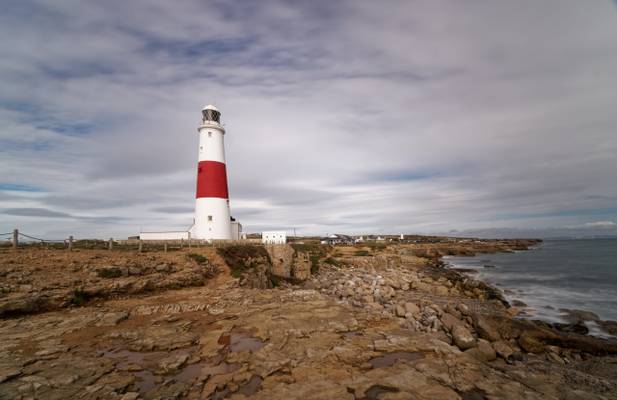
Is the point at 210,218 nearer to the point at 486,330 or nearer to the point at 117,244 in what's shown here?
the point at 117,244

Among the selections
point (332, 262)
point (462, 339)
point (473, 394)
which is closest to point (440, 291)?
point (462, 339)

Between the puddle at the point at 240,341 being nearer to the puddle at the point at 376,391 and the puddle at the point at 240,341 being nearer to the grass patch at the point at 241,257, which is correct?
the puddle at the point at 376,391

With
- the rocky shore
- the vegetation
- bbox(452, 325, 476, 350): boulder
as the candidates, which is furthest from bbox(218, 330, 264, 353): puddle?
the vegetation

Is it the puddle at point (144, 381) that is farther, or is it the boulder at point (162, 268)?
A: the boulder at point (162, 268)

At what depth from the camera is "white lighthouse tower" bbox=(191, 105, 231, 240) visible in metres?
27.2

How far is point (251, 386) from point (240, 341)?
3.33 m

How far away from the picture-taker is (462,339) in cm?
1206

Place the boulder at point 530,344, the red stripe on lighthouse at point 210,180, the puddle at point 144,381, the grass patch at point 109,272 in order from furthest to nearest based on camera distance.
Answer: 1. the red stripe on lighthouse at point 210,180
2. the grass patch at point 109,272
3. the boulder at point 530,344
4. the puddle at point 144,381

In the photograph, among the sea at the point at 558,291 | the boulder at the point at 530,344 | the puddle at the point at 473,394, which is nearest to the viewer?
the puddle at the point at 473,394

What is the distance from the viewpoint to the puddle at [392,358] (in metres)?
9.28

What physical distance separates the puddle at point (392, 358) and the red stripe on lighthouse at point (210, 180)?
71.2 feet

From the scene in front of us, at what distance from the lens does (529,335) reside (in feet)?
44.5

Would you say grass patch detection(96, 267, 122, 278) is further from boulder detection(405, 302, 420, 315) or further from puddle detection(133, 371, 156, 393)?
boulder detection(405, 302, 420, 315)

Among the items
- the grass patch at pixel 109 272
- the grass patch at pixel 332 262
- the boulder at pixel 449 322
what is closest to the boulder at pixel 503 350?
the boulder at pixel 449 322
